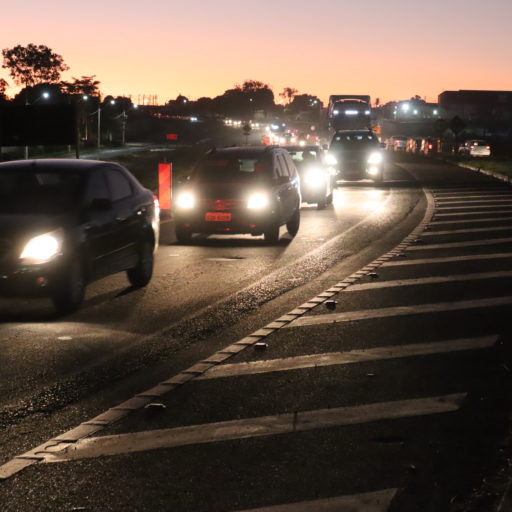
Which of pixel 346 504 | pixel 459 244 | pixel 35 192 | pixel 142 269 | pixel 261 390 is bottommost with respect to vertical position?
pixel 459 244

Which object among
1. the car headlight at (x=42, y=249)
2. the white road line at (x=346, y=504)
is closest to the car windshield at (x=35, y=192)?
the car headlight at (x=42, y=249)

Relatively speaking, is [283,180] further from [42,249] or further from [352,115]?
[352,115]

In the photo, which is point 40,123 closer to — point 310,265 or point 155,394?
point 310,265

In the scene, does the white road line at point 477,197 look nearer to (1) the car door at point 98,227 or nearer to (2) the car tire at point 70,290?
(1) the car door at point 98,227

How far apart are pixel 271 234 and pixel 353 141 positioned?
23118mm

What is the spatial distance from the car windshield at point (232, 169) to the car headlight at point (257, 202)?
1.91ft

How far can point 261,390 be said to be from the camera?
24.1ft

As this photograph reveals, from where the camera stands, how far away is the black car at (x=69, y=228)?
34.0ft

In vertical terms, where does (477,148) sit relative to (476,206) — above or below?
below

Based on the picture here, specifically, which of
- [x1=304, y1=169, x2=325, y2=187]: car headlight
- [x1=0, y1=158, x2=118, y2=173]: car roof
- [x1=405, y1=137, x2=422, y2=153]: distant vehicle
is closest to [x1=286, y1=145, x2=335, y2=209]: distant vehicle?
[x1=304, y1=169, x2=325, y2=187]: car headlight

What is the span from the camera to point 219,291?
1245 cm

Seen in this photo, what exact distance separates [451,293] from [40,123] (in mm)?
18480

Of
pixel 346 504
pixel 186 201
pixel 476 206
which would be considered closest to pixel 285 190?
pixel 186 201

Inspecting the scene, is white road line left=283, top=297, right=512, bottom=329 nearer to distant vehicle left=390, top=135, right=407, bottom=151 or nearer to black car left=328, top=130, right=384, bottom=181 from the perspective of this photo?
black car left=328, top=130, right=384, bottom=181
